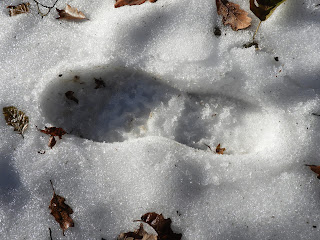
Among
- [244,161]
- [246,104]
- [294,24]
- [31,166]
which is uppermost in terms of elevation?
[294,24]

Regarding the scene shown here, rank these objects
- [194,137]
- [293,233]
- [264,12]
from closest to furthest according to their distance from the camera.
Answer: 1. [293,233]
2. [264,12]
3. [194,137]

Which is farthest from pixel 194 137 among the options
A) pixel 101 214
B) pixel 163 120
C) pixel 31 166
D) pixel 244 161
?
pixel 31 166

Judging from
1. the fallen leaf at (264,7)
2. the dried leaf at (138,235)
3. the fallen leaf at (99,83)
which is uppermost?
the fallen leaf at (264,7)

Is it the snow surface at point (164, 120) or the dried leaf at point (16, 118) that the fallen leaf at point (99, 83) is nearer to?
the snow surface at point (164, 120)

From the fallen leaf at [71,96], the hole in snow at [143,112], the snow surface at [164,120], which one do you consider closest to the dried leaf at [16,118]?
the snow surface at [164,120]

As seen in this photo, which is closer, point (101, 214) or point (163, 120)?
point (101, 214)

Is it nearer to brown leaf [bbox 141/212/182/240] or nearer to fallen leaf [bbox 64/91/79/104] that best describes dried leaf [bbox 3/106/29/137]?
fallen leaf [bbox 64/91/79/104]

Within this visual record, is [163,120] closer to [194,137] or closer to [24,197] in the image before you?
[194,137]

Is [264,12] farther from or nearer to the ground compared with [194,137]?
farther from the ground
